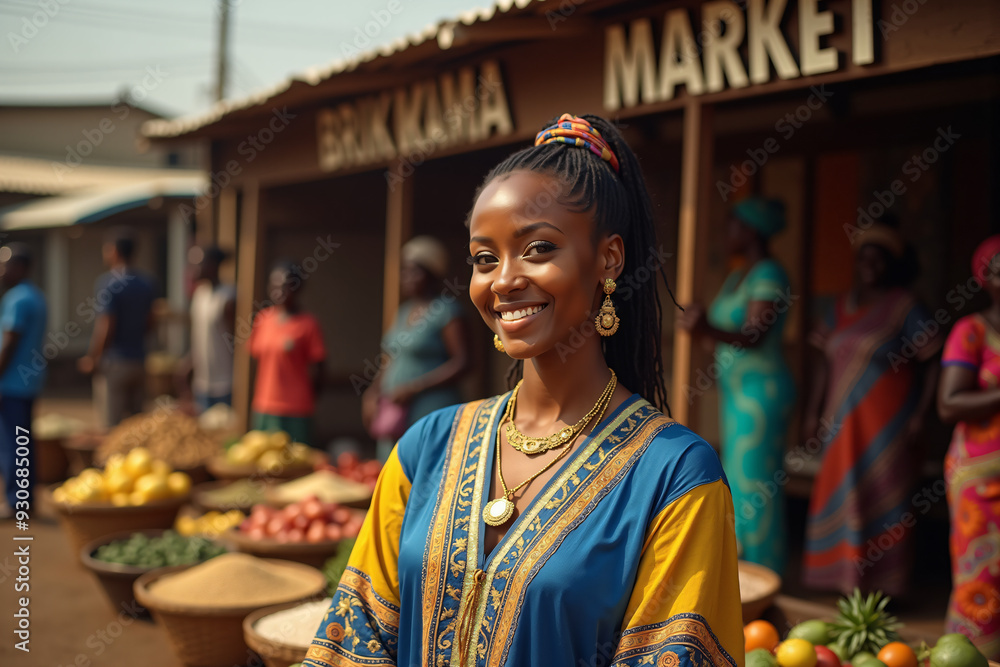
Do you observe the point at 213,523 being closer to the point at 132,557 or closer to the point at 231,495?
the point at 231,495

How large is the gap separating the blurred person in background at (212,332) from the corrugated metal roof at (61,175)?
14.0 meters

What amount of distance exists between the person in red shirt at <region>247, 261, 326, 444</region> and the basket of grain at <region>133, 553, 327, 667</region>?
2.75 m

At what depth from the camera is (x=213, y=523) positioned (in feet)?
18.1

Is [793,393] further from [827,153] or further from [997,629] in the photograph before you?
[827,153]

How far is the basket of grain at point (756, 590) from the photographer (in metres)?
3.35

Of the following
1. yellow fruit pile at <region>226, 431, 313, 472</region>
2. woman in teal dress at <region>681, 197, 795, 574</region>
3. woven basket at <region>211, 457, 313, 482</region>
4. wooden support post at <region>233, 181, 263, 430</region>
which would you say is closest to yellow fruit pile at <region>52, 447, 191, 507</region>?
woven basket at <region>211, 457, 313, 482</region>

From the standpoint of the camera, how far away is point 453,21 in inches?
198

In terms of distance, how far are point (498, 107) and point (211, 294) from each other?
12.0 feet

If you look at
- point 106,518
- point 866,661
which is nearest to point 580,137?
point 866,661

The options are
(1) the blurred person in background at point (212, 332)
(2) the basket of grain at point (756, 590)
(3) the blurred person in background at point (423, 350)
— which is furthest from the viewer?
(1) the blurred person in background at point (212, 332)

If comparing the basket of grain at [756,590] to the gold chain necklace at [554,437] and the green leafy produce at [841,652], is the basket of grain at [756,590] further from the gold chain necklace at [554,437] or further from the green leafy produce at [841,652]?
the gold chain necklace at [554,437]

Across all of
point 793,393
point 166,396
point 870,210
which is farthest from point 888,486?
point 166,396
